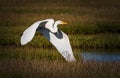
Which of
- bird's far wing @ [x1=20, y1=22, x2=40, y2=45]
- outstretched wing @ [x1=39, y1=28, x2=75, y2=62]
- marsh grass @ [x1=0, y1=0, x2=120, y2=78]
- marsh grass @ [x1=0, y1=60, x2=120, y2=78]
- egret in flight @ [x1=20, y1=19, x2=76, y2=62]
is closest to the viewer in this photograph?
marsh grass @ [x1=0, y1=60, x2=120, y2=78]

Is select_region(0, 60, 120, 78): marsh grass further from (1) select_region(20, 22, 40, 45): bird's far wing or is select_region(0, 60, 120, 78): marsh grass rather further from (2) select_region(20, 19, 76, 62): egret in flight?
(2) select_region(20, 19, 76, 62): egret in flight

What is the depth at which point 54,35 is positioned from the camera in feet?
28.9

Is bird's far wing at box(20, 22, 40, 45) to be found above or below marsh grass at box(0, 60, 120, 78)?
above

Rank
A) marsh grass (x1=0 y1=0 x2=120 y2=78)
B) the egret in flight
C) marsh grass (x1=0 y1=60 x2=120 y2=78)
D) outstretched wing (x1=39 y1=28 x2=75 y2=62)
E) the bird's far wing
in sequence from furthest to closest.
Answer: outstretched wing (x1=39 y1=28 x2=75 y2=62) < the egret in flight < the bird's far wing < marsh grass (x1=0 y1=0 x2=120 y2=78) < marsh grass (x1=0 y1=60 x2=120 y2=78)

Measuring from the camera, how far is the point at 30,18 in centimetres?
1975

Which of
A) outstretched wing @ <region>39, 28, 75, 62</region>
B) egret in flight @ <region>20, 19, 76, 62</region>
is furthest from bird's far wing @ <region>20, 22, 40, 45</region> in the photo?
outstretched wing @ <region>39, 28, 75, 62</region>

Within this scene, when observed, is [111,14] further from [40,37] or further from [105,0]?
[105,0]

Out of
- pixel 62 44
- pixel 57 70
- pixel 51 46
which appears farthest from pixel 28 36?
pixel 51 46

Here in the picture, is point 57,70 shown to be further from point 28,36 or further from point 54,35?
point 54,35

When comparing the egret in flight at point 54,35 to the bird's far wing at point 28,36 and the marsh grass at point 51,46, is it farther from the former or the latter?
the marsh grass at point 51,46

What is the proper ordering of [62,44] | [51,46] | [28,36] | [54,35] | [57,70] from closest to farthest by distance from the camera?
[57,70] < [28,36] < [62,44] < [54,35] < [51,46]

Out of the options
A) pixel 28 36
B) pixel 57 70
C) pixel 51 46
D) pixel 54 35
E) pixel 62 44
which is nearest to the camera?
pixel 57 70

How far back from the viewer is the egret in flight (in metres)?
8.38

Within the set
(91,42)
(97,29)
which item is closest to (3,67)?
(91,42)
